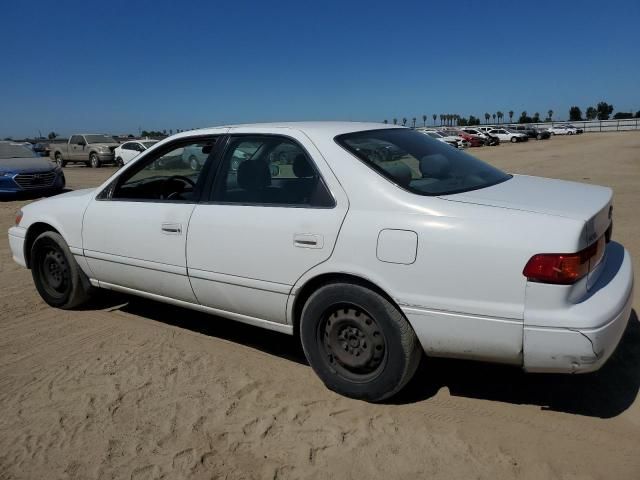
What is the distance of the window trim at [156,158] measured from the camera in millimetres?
3764

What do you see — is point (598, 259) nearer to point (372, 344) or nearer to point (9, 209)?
point (372, 344)

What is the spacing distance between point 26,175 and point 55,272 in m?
10.1

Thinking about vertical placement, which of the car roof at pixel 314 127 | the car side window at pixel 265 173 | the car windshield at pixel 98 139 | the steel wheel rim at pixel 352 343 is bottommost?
the steel wheel rim at pixel 352 343

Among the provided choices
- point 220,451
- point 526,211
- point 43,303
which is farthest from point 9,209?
point 526,211

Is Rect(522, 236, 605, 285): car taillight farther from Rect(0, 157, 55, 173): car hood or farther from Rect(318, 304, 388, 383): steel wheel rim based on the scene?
Rect(0, 157, 55, 173): car hood

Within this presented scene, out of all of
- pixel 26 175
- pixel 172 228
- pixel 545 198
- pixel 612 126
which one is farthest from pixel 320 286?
pixel 612 126

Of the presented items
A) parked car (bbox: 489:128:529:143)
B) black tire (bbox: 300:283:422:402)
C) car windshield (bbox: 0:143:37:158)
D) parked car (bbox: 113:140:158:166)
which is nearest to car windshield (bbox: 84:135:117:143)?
parked car (bbox: 113:140:158:166)

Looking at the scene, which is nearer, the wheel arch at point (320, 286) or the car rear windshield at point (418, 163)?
the wheel arch at point (320, 286)

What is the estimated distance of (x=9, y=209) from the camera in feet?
39.4

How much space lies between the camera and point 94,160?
94.5 ft

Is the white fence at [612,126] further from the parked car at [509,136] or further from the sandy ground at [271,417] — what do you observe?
the sandy ground at [271,417]

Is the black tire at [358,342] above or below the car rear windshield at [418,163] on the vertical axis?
below

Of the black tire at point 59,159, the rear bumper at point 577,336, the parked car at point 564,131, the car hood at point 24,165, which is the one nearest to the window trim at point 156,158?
the rear bumper at point 577,336

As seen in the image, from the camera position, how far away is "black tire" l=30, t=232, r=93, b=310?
15.1 feet
